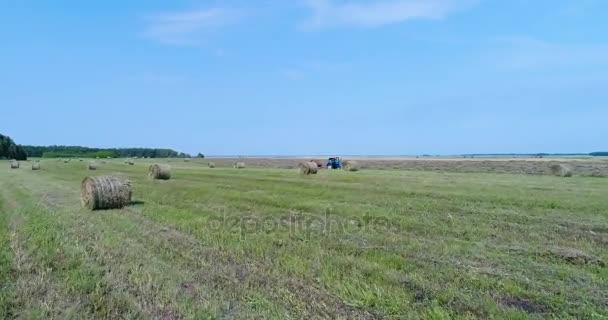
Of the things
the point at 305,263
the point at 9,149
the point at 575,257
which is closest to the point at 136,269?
the point at 305,263

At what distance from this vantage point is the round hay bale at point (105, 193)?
35.1 ft

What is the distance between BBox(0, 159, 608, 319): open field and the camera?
13.2ft

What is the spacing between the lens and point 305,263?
538 centimetres

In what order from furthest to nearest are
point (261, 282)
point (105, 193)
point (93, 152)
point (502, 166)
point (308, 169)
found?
point (93, 152), point (502, 166), point (308, 169), point (105, 193), point (261, 282)

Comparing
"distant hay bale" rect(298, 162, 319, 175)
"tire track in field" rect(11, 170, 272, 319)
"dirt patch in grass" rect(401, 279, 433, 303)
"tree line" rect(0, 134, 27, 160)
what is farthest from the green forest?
"dirt patch in grass" rect(401, 279, 433, 303)

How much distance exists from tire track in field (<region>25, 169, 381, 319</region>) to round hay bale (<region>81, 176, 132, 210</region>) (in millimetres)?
3924

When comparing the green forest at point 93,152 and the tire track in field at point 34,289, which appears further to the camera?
the green forest at point 93,152

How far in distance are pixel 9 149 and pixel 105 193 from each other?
8910 cm

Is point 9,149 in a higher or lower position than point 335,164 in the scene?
higher

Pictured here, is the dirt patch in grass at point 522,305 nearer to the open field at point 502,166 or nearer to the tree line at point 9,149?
the open field at point 502,166

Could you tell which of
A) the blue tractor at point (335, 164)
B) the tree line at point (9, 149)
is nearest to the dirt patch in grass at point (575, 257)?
the blue tractor at point (335, 164)

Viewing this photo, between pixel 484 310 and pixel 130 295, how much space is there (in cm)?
358

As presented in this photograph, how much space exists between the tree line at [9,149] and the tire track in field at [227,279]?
92169 millimetres

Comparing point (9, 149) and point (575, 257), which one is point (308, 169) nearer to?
point (575, 257)
